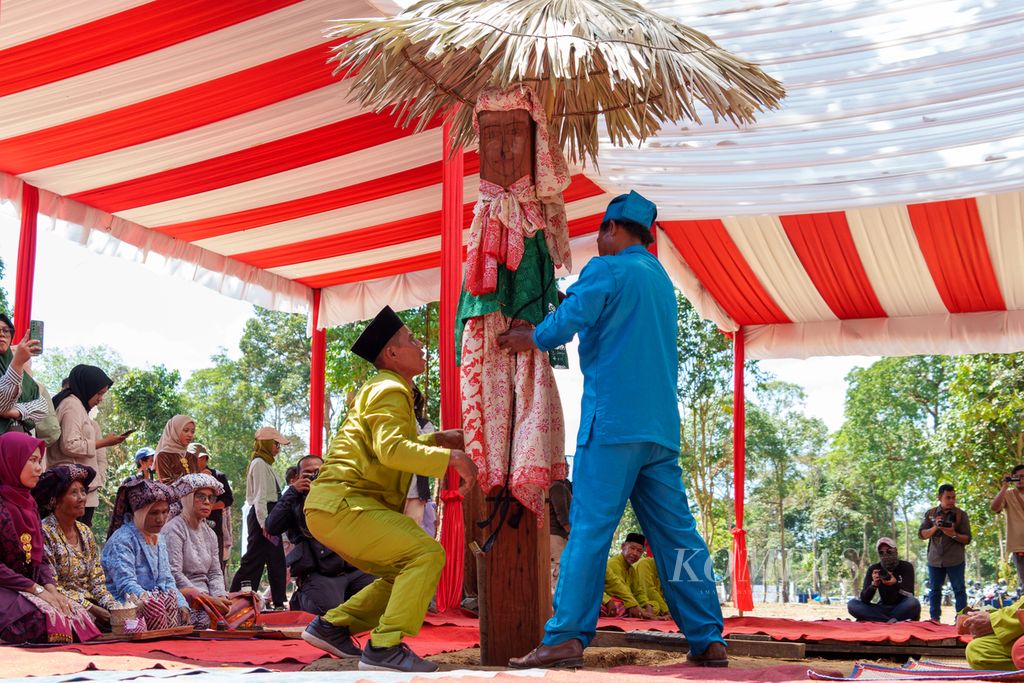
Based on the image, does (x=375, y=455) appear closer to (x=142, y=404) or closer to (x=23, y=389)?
(x=23, y=389)

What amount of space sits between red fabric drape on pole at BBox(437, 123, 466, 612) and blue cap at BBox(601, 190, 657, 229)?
7.89 ft

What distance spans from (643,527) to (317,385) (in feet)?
24.6

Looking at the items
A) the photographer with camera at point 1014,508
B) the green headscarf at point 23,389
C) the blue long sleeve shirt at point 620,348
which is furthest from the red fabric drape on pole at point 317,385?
the blue long sleeve shirt at point 620,348

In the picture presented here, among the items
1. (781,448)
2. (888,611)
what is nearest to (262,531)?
(888,611)

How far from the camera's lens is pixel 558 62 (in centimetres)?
348

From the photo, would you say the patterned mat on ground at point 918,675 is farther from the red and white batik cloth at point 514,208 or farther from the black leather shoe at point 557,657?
the red and white batik cloth at point 514,208

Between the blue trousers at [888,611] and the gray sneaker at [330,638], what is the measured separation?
579 centimetres

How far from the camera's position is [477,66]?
4.07 m

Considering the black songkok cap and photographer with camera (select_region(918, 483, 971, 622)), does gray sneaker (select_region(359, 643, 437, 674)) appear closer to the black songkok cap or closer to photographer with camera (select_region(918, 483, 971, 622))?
the black songkok cap

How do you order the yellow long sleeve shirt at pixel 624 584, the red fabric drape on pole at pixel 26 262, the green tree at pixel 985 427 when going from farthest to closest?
the green tree at pixel 985 427, the yellow long sleeve shirt at pixel 624 584, the red fabric drape on pole at pixel 26 262

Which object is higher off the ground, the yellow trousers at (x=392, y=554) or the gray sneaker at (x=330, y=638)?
the yellow trousers at (x=392, y=554)

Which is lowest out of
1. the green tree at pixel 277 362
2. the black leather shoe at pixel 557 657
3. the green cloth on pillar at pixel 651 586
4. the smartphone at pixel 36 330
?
the green cloth on pillar at pixel 651 586

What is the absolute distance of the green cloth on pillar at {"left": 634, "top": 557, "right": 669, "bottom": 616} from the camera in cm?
818

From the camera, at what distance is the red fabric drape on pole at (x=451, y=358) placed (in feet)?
20.3
